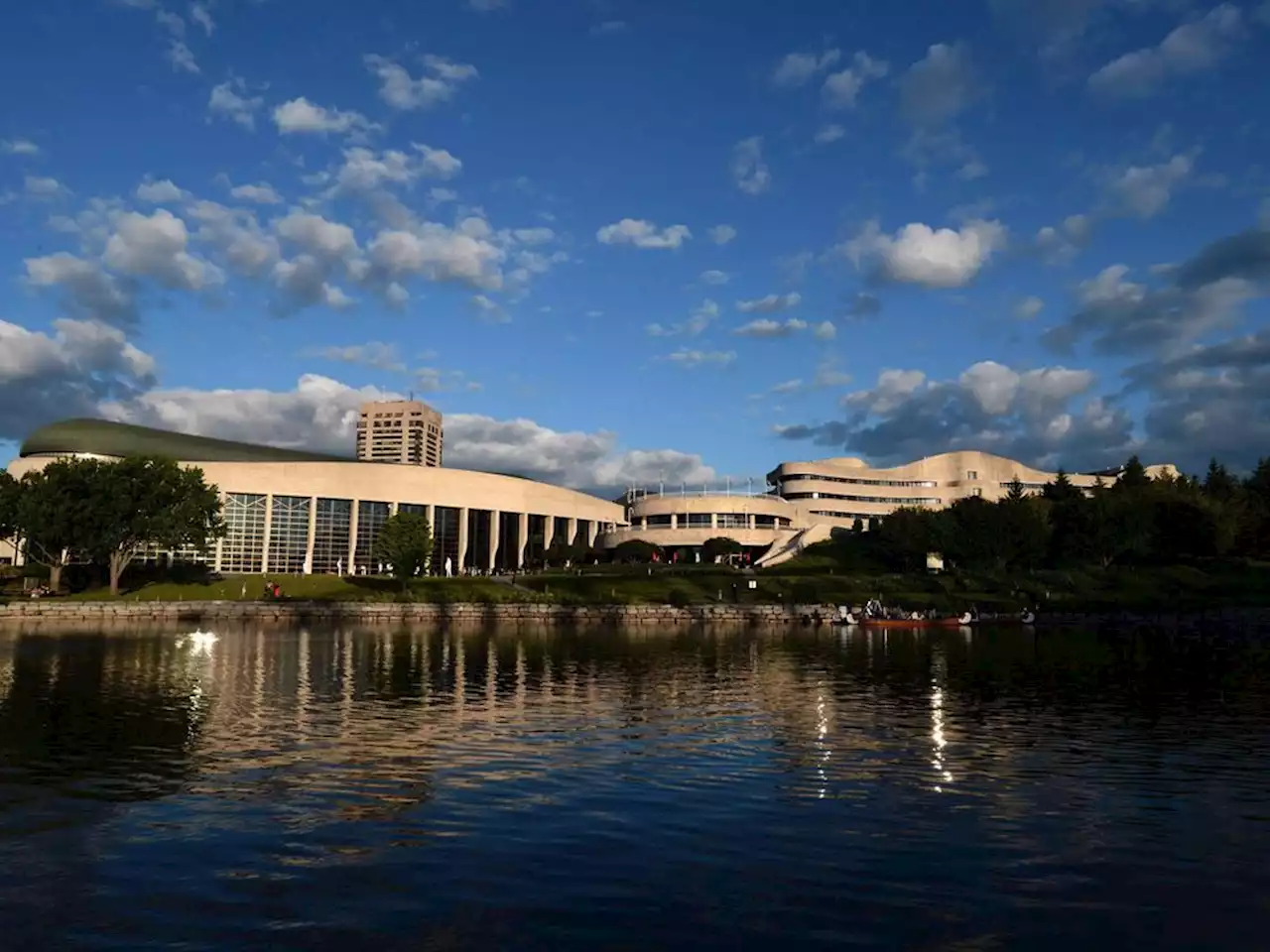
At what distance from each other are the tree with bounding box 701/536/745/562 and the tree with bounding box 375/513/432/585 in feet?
176

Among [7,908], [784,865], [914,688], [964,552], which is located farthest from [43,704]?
[964,552]

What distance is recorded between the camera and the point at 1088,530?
5738 inches

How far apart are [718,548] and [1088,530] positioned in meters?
59.6

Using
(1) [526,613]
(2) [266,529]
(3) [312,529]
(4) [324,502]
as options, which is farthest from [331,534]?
(1) [526,613]

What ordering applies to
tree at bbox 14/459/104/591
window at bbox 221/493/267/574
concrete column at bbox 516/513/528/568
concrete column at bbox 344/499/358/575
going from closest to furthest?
tree at bbox 14/459/104/591 → window at bbox 221/493/267/574 → concrete column at bbox 344/499/358/575 → concrete column at bbox 516/513/528/568

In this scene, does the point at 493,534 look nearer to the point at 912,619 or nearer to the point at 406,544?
the point at 406,544

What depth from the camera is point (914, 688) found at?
157 feet

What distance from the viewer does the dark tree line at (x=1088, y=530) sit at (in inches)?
5502

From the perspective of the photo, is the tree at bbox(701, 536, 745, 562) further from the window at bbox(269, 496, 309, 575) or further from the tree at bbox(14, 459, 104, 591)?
the tree at bbox(14, 459, 104, 591)

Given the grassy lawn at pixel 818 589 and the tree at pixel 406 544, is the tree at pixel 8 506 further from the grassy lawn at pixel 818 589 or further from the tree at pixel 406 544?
the tree at pixel 406 544

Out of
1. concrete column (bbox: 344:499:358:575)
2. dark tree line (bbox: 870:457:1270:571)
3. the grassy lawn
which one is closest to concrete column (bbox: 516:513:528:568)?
concrete column (bbox: 344:499:358:575)

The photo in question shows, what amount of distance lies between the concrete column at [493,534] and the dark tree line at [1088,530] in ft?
222

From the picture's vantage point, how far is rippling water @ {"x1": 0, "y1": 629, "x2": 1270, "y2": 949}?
607 inches

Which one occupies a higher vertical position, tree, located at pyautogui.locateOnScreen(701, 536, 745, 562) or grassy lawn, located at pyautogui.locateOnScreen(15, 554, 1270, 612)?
tree, located at pyautogui.locateOnScreen(701, 536, 745, 562)
